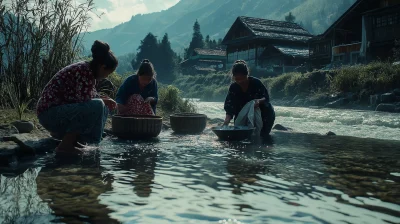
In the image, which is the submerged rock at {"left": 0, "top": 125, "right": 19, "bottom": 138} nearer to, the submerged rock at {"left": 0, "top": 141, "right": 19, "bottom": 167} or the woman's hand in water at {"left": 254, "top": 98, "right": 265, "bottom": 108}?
the submerged rock at {"left": 0, "top": 141, "right": 19, "bottom": 167}

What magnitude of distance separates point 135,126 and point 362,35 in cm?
1919

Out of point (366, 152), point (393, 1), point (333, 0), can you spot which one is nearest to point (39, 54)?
point (366, 152)

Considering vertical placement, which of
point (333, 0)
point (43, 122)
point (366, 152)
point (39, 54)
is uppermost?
point (333, 0)

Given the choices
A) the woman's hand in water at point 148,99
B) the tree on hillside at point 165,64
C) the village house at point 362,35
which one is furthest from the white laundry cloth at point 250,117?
the tree on hillside at point 165,64

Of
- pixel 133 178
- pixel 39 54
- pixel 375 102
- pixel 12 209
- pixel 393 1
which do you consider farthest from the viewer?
pixel 393 1

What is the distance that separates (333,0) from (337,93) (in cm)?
20081

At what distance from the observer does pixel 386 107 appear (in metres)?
12.7

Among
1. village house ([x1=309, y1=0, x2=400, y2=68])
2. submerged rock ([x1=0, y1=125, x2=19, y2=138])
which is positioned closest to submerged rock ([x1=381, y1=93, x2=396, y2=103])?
village house ([x1=309, y1=0, x2=400, y2=68])

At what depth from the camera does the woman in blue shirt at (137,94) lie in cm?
554

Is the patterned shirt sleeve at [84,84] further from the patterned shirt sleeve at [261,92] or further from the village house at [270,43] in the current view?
the village house at [270,43]

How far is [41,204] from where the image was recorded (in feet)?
7.00

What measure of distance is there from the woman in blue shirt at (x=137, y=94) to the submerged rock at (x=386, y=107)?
9811 mm

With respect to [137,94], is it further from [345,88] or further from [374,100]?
[345,88]

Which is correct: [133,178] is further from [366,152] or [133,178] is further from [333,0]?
[333,0]
